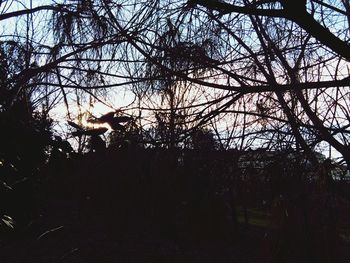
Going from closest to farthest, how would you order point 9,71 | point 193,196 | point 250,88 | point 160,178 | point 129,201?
point 250,88 < point 9,71 < point 160,178 < point 193,196 < point 129,201

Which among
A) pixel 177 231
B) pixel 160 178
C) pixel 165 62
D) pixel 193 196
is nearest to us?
pixel 165 62

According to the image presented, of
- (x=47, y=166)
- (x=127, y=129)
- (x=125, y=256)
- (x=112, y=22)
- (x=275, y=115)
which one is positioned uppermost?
(x=112, y=22)

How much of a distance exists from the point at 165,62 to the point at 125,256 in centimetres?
309

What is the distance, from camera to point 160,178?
97.4 inches

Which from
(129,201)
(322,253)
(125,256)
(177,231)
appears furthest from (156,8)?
(125,256)

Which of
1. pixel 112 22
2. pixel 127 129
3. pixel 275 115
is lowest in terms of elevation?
pixel 127 129

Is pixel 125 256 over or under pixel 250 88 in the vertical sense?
under

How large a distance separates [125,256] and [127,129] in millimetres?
2837

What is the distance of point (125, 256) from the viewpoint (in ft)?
15.3

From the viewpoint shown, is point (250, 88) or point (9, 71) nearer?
point (250, 88)

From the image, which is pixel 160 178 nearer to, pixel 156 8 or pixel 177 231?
pixel 156 8

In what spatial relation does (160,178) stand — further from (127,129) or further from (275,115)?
(275,115)

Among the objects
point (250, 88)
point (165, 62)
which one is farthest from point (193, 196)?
point (250, 88)

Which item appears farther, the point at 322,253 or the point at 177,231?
the point at 177,231
